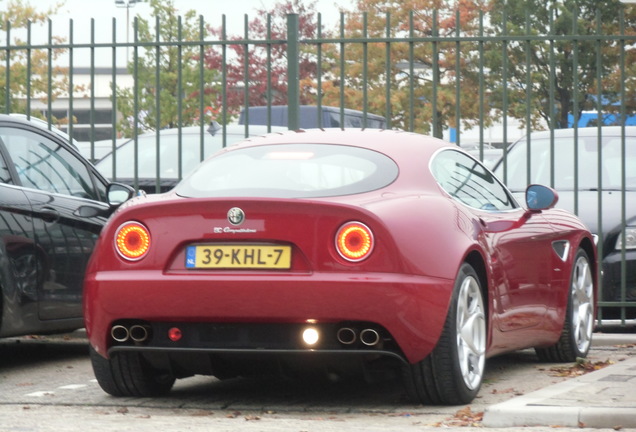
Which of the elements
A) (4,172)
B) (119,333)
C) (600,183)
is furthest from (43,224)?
(600,183)

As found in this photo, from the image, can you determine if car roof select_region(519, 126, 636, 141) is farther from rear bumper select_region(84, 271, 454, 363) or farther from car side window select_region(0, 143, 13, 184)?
rear bumper select_region(84, 271, 454, 363)

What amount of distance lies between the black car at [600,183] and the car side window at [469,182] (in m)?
1.90

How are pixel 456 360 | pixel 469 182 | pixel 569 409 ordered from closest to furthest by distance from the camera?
pixel 569 409
pixel 456 360
pixel 469 182

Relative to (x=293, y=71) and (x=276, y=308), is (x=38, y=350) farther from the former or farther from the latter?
(x=276, y=308)

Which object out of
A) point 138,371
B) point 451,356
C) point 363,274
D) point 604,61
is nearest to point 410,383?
point 451,356

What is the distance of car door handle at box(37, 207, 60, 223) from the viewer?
27.9 feet

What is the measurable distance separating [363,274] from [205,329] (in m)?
0.80

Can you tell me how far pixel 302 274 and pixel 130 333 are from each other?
Result: 0.92m

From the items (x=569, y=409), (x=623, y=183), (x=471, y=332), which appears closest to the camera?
(x=569, y=409)

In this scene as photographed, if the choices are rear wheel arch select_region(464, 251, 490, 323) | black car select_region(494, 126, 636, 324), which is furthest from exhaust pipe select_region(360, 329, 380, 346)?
black car select_region(494, 126, 636, 324)

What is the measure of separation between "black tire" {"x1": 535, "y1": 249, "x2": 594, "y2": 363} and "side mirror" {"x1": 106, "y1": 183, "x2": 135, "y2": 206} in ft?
8.91

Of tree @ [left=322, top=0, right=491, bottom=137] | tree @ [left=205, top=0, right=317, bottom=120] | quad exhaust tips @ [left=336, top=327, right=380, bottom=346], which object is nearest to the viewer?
quad exhaust tips @ [left=336, top=327, right=380, bottom=346]

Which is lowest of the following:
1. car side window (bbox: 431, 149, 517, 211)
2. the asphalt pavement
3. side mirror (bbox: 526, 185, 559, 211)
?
the asphalt pavement

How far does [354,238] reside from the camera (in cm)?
632
